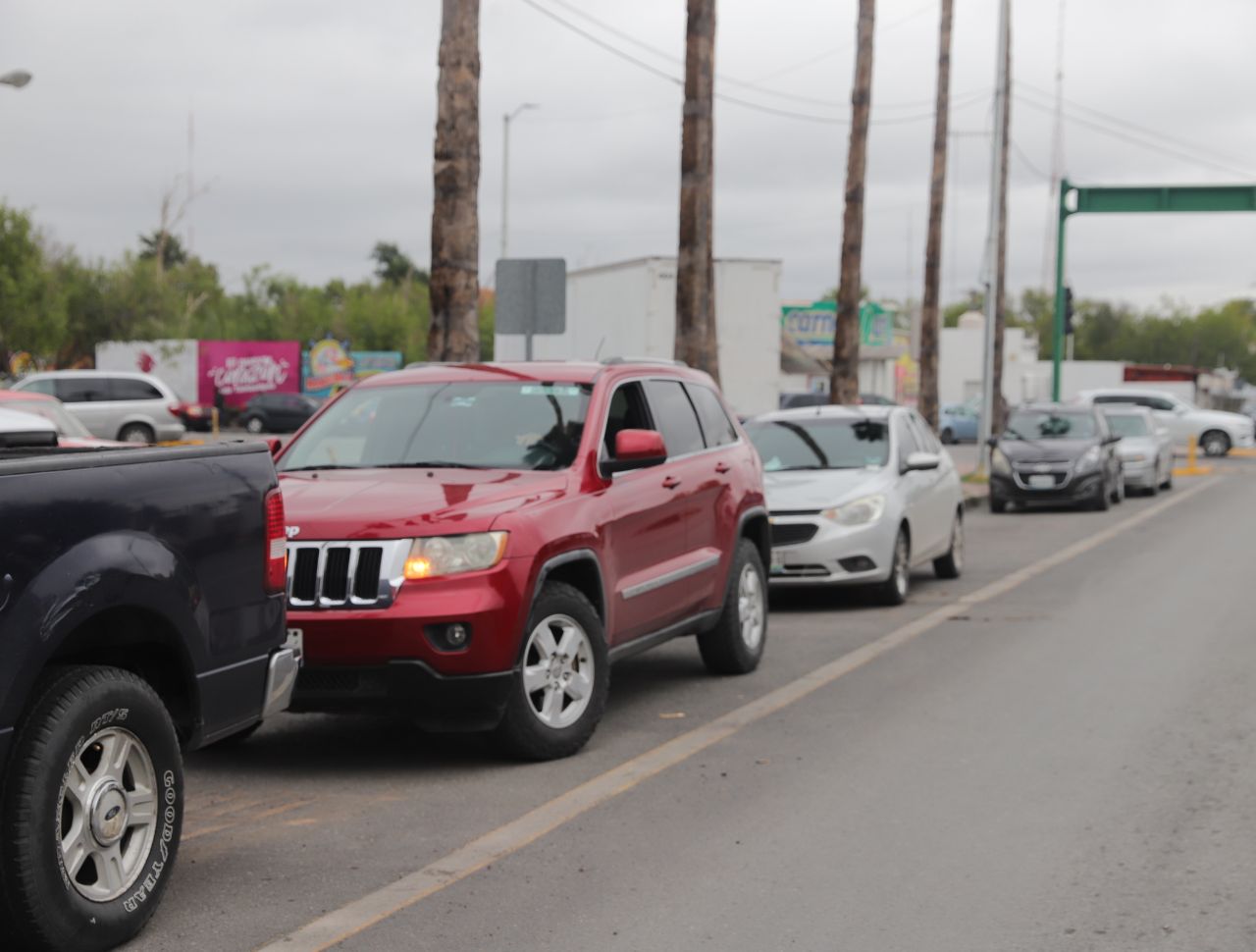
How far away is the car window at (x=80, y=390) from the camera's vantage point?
117 feet

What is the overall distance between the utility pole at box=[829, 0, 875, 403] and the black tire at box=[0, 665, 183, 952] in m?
21.9

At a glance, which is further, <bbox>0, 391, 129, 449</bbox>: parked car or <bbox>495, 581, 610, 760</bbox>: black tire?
<bbox>0, 391, 129, 449</bbox>: parked car

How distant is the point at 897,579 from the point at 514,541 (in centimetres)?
675

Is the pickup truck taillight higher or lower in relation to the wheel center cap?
higher

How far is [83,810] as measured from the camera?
4.70 m

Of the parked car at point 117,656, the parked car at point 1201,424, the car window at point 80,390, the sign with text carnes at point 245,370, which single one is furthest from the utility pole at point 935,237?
the sign with text carnes at point 245,370

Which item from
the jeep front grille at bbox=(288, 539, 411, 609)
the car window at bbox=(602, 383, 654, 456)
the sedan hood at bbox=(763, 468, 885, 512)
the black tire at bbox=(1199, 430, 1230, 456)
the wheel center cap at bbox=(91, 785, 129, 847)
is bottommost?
the black tire at bbox=(1199, 430, 1230, 456)

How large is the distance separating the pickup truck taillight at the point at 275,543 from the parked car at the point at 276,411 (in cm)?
4810

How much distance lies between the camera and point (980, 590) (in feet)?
46.8

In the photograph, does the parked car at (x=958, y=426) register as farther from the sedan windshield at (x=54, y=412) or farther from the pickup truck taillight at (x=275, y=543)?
the pickup truck taillight at (x=275, y=543)

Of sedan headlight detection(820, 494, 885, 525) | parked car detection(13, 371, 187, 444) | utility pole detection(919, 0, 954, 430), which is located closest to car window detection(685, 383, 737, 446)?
sedan headlight detection(820, 494, 885, 525)

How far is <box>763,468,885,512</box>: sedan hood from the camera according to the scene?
12.9m

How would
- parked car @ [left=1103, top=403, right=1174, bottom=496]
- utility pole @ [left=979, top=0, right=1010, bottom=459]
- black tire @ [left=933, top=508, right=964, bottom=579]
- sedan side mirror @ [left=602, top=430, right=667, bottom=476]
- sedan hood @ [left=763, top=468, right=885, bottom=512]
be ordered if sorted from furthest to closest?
1. utility pole @ [left=979, top=0, right=1010, bottom=459]
2. parked car @ [left=1103, top=403, right=1174, bottom=496]
3. black tire @ [left=933, top=508, right=964, bottom=579]
4. sedan hood @ [left=763, top=468, right=885, bottom=512]
5. sedan side mirror @ [left=602, top=430, right=667, bottom=476]

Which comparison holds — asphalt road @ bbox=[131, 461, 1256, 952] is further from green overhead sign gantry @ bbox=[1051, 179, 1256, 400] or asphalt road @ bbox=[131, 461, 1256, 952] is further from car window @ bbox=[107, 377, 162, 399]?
green overhead sign gantry @ bbox=[1051, 179, 1256, 400]
